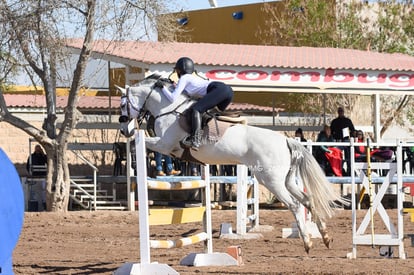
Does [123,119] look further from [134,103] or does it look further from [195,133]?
[195,133]

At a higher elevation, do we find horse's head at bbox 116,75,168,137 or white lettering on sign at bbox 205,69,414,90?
white lettering on sign at bbox 205,69,414,90

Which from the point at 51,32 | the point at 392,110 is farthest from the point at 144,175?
the point at 392,110

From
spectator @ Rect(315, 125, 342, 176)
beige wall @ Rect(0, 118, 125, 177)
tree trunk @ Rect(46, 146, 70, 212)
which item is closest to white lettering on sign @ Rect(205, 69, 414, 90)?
spectator @ Rect(315, 125, 342, 176)

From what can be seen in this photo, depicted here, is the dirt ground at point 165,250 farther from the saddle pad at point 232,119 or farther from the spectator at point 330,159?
the saddle pad at point 232,119

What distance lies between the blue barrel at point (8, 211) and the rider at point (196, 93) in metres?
5.66

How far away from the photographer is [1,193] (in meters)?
6.77

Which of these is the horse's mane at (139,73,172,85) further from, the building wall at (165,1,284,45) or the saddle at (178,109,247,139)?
the building wall at (165,1,284,45)

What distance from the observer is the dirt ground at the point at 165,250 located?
1191 centimetres

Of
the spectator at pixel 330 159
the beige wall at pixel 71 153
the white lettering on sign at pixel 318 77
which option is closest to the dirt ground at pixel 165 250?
the spectator at pixel 330 159

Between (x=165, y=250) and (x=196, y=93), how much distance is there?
9.30 feet

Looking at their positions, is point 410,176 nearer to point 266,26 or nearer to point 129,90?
point 129,90

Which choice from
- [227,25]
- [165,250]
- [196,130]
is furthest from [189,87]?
[227,25]

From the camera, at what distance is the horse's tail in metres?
13.0

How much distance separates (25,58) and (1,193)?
14904 millimetres
